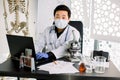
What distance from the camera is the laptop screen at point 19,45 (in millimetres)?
1472

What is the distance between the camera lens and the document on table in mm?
1433

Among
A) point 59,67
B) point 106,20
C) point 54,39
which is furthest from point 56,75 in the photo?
point 106,20

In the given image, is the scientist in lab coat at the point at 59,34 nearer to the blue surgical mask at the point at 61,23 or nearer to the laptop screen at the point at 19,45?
the blue surgical mask at the point at 61,23

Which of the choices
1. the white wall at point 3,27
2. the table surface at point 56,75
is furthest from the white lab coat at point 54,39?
the white wall at point 3,27

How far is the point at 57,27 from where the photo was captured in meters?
2.15

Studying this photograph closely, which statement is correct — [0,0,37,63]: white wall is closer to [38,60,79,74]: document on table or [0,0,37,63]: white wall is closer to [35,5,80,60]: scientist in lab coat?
[35,5,80,60]: scientist in lab coat

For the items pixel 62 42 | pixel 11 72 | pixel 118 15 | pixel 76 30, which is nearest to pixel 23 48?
pixel 11 72

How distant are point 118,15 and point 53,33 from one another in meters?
0.76

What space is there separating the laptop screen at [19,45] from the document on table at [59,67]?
0.47ft

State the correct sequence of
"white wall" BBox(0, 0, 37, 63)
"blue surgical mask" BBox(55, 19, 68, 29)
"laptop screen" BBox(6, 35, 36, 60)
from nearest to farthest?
"laptop screen" BBox(6, 35, 36, 60), "blue surgical mask" BBox(55, 19, 68, 29), "white wall" BBox(0, 0, 37, 63)

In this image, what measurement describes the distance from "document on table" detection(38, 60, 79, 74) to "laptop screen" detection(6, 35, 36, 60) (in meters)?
0.14

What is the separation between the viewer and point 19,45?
155cm

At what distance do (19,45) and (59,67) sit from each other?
372 millimetres

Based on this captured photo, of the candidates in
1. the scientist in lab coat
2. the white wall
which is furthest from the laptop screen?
the white wall
